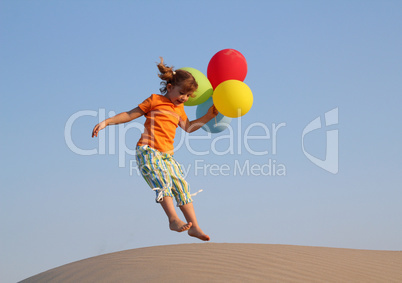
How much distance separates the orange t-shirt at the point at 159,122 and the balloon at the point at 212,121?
77 cm

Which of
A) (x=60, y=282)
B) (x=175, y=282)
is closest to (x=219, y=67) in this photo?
A: (x=175, y=282)

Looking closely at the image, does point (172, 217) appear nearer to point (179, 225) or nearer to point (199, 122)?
→ point (179, 225)

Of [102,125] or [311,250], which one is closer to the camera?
[102,125]

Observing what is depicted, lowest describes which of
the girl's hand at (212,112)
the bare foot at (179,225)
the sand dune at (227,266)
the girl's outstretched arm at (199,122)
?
the sand dune at (227,266)

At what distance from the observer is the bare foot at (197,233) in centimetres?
532

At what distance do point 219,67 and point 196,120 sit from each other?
0.88m

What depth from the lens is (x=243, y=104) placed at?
6.08 metres

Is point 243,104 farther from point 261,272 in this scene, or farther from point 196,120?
point 261,272

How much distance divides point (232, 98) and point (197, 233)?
1.83 meters

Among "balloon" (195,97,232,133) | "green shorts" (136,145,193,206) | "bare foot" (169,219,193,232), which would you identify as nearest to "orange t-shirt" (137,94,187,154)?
"green shorts" (136,145,193,206)

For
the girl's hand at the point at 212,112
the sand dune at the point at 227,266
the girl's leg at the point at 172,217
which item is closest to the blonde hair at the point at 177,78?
the girl's hand at the point at 212,112

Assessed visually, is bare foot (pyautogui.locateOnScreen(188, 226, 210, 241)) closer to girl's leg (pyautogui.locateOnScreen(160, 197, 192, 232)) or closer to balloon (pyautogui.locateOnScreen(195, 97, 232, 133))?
girl's leg (pyautogui.locateOnScreen(160, 197, 192, 232))

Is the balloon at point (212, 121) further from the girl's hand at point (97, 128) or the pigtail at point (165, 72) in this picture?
the girl's hand at point (97, 128)

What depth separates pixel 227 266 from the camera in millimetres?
5637
